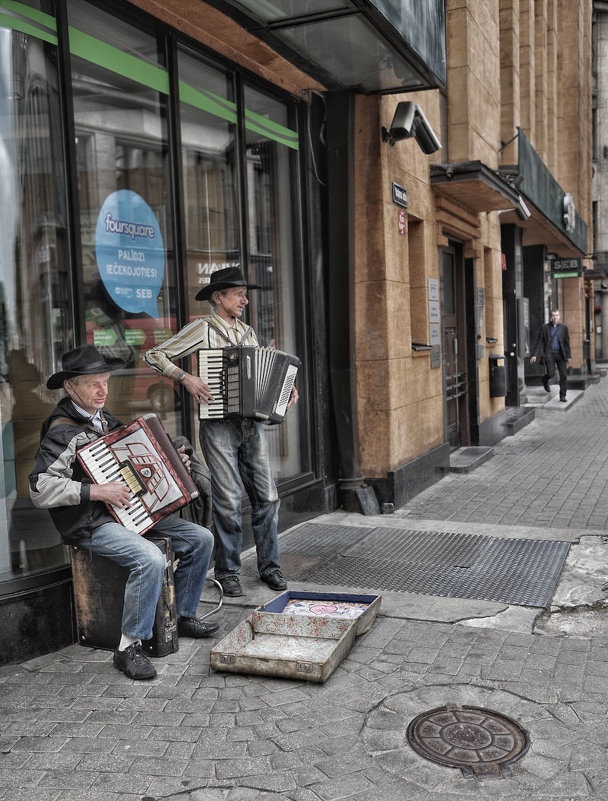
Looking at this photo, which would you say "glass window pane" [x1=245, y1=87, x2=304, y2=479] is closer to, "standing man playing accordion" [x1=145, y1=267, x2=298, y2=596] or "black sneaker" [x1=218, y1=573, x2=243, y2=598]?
"standing man playing accordion" [x1=145, y1=267, x2=298, y2=596]

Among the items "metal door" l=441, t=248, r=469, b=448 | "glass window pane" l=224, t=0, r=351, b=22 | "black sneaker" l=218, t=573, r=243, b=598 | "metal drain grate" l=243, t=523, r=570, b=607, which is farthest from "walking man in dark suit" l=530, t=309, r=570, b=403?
"black sneaker" l=218, t=573, r=243, b=598

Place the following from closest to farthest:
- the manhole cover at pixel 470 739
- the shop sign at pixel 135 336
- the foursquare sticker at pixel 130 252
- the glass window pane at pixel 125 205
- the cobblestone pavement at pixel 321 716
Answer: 1. the cobblestone pavement at pixel 321 716
2. the manhole cover at pixel 470 739
3. the glass window pane at pixel 125 205
4. the foursquare sticker at pixel 130 252
5. the shop sign at pixel 135 336

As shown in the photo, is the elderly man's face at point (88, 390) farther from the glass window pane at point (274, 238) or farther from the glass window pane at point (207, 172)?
the glass window pane at point (274, 238)

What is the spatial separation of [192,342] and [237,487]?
1003 mm

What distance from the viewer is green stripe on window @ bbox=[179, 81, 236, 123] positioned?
629 centimetres

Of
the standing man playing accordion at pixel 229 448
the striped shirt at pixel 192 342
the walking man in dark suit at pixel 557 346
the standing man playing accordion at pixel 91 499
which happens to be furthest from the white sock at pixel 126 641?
the walking man in dark suit at pixel 557 346

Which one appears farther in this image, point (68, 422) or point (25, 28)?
point (25, 28)

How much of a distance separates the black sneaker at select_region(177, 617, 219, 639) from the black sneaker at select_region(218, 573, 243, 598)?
63 centimetres

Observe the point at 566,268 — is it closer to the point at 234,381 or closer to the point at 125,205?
the point at 125,205

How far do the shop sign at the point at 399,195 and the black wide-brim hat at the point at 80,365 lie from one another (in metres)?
4.77

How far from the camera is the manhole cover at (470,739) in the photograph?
3307 mm

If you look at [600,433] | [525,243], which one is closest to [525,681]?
[600,433]

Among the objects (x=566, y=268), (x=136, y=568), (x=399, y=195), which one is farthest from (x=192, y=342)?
(x=566, y=268)

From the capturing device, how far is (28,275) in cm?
491
